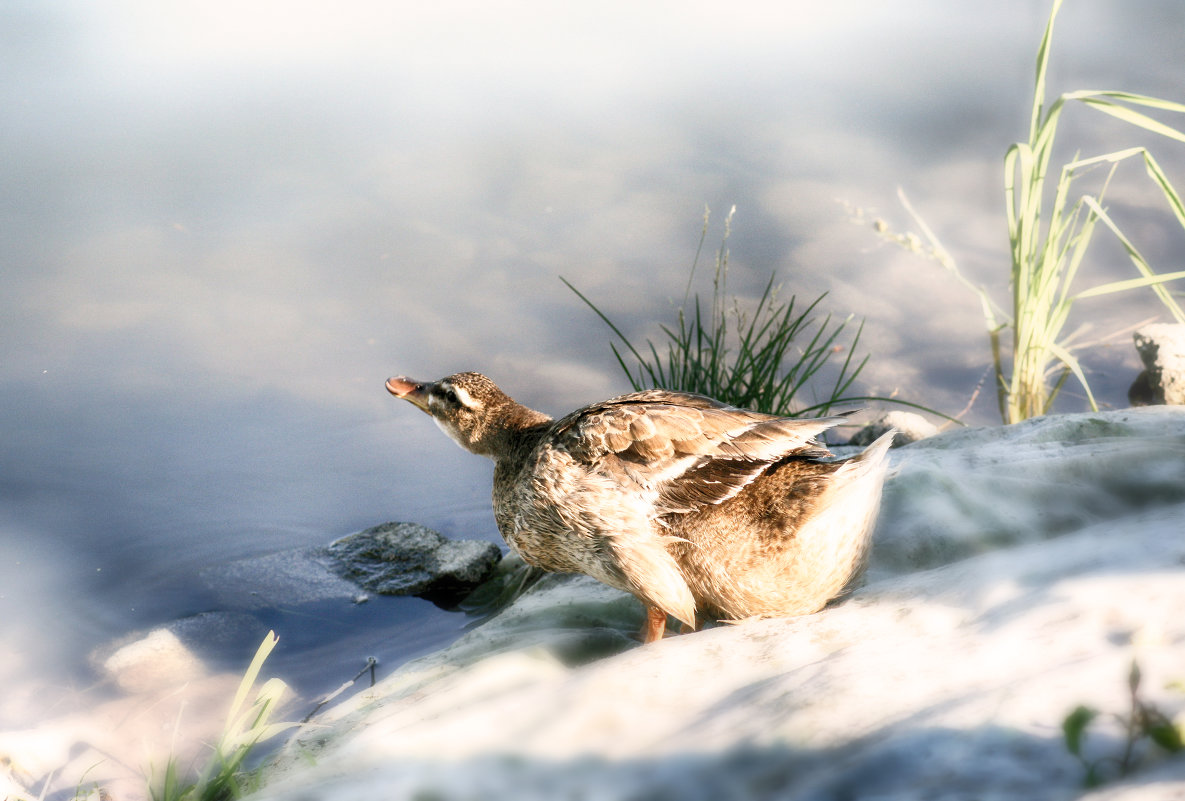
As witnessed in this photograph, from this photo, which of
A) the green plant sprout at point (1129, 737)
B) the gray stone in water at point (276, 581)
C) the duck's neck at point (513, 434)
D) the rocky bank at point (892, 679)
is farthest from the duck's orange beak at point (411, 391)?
the green plant sprout at point (1129, 737)

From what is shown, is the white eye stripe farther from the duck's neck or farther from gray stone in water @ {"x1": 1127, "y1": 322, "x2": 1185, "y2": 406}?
gray stone in water @ {"x1": 1127, "y1": 322, "x2": 1185, "y2": 406}

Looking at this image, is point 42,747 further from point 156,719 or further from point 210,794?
point 210,794

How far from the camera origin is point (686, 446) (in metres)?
2.70

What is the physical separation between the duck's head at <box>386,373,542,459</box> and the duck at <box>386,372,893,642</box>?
592mm

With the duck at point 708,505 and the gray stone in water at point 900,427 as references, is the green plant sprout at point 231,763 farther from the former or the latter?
the gray stone in water at point 900,427

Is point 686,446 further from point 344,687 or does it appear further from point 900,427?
point 900,427

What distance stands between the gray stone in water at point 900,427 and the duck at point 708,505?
223cm

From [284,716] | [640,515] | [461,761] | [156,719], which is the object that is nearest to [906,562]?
[640,515]

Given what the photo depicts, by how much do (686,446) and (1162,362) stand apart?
157 inches

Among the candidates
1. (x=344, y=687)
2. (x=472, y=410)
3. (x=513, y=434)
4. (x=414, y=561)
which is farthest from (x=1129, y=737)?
(x=414, y=561)

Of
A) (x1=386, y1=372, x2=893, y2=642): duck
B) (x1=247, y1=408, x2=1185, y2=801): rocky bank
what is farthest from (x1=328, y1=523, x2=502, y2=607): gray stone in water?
(x1=386, y1=372, x2=893, y2=642): duck

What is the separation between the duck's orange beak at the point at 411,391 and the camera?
3701 mm

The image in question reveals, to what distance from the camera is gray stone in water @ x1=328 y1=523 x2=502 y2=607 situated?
4543mm

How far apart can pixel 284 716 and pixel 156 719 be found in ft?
1.88
